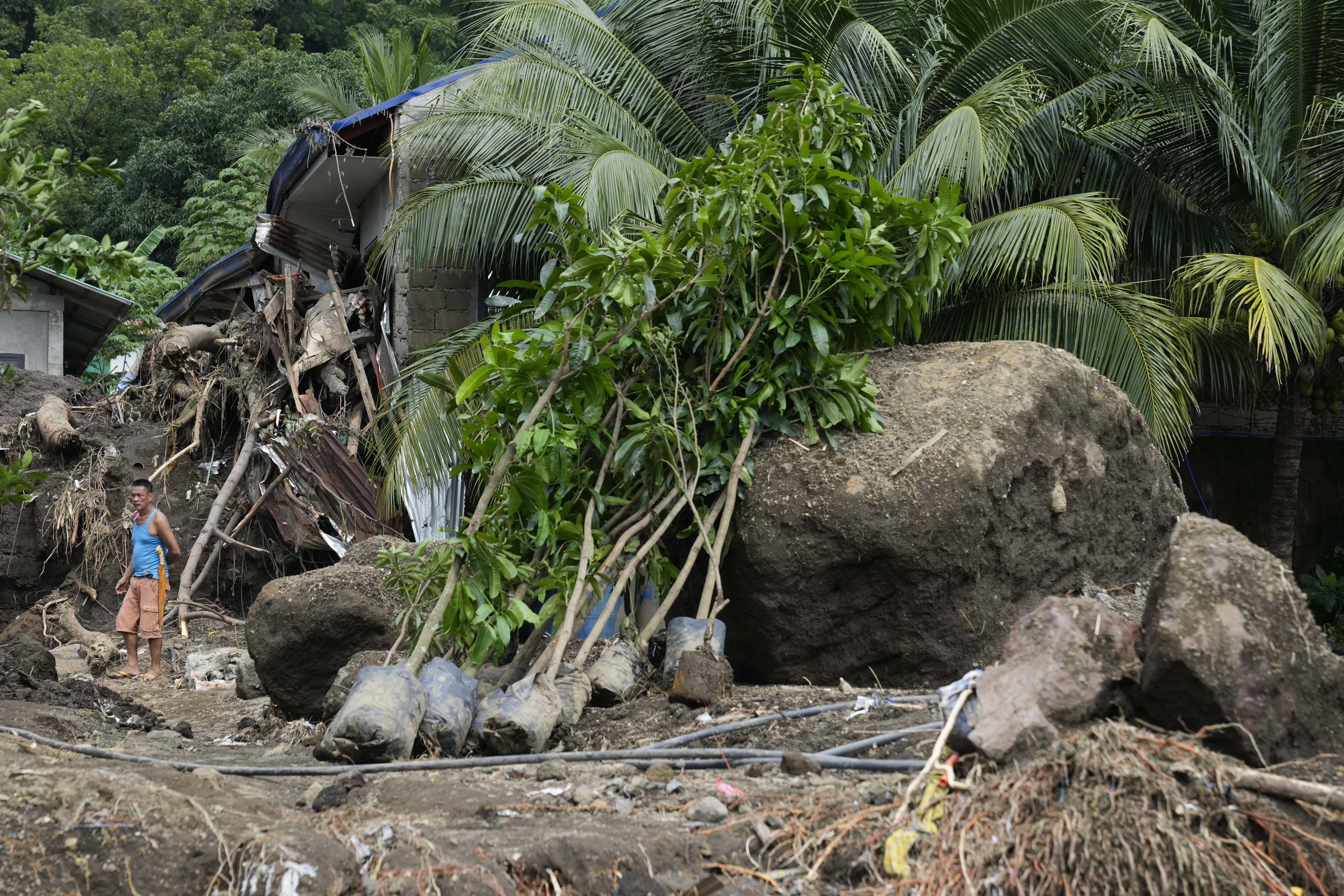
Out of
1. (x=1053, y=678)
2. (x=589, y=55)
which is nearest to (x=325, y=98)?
(x=589, y=55)

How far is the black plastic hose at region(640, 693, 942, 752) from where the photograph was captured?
427 cm

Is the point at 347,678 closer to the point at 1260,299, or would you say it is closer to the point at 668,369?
the point at 668,369

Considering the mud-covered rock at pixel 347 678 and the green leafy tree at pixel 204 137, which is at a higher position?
the green leafy tree at pixel 204 137

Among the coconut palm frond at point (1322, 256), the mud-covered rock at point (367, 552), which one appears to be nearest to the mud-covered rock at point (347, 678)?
the mud-covered rock at point (367, 552)

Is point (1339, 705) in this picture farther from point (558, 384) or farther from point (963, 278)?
point (963, 278)

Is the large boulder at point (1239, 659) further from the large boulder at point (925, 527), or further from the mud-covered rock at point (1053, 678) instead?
the large boulder at point (925, 527)

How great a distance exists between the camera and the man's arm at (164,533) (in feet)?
29.0

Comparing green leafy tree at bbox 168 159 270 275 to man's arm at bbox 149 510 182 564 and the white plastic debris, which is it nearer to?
man's arm at bbox 149 510 182 564

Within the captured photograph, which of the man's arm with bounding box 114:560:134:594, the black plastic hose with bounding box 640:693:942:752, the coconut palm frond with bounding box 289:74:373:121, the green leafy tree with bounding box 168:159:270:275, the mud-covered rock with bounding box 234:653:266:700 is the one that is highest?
the coconut palm frond with bounding box 289:74:373:121

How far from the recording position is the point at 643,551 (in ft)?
17.3

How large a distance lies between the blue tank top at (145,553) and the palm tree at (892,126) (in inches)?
119

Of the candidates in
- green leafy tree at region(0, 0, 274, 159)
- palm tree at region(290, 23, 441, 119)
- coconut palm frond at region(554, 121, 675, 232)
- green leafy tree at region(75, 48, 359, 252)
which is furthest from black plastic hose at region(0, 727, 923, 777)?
green leafy tree at region(0, 0, 274, 159)

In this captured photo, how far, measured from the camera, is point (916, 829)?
3.04m

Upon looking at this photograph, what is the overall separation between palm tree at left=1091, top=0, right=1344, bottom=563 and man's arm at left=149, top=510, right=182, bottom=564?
26.7ft
